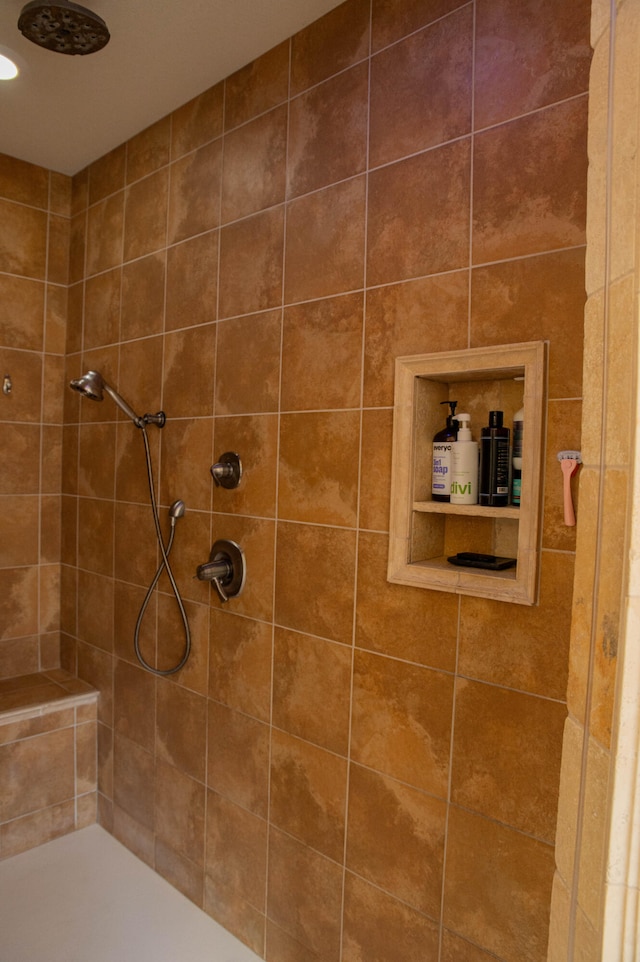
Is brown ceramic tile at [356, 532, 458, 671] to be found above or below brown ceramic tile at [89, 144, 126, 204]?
below

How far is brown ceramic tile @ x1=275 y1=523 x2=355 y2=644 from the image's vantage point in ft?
5.13

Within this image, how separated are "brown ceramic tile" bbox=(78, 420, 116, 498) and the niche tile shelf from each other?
53.0 inches

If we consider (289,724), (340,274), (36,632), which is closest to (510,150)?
(340,274)

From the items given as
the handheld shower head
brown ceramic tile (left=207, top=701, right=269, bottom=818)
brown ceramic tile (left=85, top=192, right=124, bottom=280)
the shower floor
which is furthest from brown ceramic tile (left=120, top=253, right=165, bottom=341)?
the shower floor

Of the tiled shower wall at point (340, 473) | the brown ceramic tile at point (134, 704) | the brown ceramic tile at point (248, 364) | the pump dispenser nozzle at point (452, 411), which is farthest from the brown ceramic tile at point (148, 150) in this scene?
the brown ceramic tile at point (134, 704)

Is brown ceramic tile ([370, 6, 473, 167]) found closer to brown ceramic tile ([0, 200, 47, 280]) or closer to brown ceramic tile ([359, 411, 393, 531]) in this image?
brown ceramic tile ([359, 411, 393, 531])

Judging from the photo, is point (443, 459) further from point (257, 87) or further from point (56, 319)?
point (56, 319)

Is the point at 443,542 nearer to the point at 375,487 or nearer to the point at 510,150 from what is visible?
the point at 375,487

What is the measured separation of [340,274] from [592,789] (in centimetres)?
134

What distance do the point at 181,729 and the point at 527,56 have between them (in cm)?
204

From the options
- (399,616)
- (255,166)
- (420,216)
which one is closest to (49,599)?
(399,616)

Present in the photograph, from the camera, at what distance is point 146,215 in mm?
2209

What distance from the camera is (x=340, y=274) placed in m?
1.58

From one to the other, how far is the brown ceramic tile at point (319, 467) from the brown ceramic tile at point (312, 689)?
1.09ft
